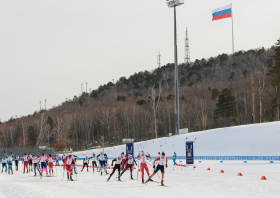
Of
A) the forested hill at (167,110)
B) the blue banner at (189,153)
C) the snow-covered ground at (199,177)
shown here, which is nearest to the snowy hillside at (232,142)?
the snow-covered ground at (199,177)

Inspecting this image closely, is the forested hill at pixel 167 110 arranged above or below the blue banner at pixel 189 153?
above

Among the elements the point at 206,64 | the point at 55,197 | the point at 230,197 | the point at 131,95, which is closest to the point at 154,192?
the point at 230,197

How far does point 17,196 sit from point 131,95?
131173 millimetres

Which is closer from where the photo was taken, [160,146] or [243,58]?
[160,146]

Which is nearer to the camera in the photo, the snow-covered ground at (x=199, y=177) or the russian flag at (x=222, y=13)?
the snow-covered ground at (x=199, y=177)

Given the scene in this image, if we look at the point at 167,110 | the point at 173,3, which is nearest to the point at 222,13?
the point at 173,3

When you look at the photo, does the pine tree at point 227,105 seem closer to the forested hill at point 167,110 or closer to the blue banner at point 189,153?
the forested hill at point 167,110

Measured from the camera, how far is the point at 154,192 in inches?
587

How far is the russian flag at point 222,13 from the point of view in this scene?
59.2 m

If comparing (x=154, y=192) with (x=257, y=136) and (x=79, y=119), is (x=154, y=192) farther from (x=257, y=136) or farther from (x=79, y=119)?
(x=79, y=119)

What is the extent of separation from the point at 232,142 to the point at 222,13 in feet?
81.1

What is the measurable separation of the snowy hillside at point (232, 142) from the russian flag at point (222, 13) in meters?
20.6

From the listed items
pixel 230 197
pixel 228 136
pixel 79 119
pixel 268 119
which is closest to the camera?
pixel 230 197

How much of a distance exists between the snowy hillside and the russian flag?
67.6 feet
